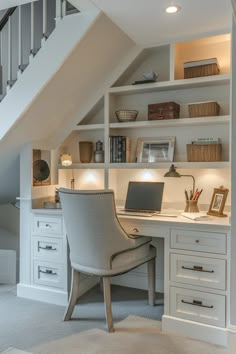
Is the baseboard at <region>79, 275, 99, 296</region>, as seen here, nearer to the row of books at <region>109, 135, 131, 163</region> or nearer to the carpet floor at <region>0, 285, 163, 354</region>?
the carpet floor at <region>0, 285, 163, 354</region>

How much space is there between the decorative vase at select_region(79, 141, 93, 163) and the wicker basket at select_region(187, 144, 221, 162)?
3.36 ft

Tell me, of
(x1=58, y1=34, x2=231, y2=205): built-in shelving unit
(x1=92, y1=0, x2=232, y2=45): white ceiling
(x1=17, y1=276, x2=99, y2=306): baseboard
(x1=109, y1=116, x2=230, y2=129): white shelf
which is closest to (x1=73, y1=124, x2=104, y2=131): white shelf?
(x1=58, y1=34, x2=231, y2=205): built-in shelving unit

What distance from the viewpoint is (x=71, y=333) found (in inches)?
92.2

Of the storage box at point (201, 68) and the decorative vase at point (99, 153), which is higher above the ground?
the storage box at point (201, 68)

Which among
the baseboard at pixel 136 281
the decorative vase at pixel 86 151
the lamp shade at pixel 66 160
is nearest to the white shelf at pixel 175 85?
the decorative vase at pixel 86 151

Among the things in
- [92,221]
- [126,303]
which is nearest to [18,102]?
[92,221]

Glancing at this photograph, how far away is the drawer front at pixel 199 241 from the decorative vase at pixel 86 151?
1285 millimetres

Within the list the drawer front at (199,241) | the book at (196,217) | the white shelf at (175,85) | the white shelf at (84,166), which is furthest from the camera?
the white shelf at (84,166)

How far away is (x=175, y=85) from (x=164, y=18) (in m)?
0.59

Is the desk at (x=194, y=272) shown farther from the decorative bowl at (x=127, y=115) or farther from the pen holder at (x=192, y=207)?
the decorative bowl at (x=127, y=115)

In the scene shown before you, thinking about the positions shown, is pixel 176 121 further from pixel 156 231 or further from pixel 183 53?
pixel 156 231

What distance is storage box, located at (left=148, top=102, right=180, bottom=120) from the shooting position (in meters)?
2.83

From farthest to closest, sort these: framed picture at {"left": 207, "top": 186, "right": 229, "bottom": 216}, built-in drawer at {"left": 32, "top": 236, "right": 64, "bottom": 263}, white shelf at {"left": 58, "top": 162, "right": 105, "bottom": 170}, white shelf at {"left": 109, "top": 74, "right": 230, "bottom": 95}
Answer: white shelf at {"left": 58, "top": 162, "right": 105, "bottom": 170}
built-in drawer at {"left": 32, "top": 236, "right": 64, "bottom": 263}
white shelf at {"left": 109, "top": 74, "right": 230, "bottom": 95}
framed picture at {"left": 207, "top": 186, "right": 229, "bottom": 216}

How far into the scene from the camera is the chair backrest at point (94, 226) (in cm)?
227
